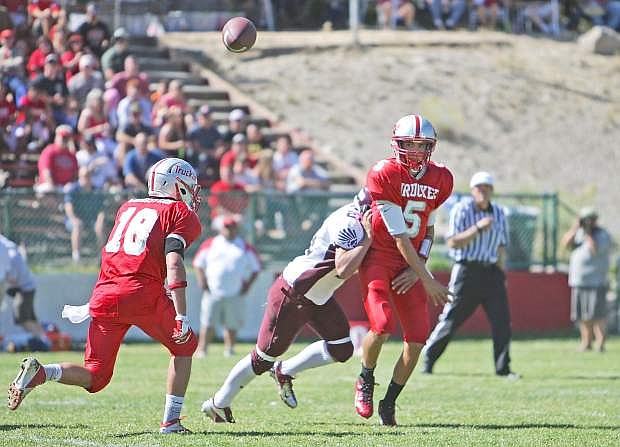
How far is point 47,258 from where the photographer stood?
15789 millimetres

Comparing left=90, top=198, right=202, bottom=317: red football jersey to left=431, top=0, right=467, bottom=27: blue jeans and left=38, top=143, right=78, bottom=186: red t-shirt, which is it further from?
left=431, top=0, right=467, bottom=27: blue jeans

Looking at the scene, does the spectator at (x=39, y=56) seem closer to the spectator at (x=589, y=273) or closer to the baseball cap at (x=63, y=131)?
the baseball cap at (x=63, y=131)

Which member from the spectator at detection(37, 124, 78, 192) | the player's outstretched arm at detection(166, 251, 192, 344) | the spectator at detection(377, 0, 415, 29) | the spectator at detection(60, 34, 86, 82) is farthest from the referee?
the spectator at detection(377, 0, 415, 29)

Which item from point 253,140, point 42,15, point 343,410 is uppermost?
point 42,15

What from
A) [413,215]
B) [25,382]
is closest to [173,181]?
[25,382]

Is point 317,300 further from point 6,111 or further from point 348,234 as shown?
point 6,111

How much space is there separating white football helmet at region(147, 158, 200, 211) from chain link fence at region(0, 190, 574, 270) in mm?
8324

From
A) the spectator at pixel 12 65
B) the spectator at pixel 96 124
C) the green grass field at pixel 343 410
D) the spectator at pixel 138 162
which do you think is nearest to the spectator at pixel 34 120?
the spectator at pixel 12 65

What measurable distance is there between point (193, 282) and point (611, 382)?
6554mm

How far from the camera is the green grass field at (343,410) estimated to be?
7223 millimetres

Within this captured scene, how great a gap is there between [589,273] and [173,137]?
19.3 ft

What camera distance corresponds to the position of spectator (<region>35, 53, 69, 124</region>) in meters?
17.6

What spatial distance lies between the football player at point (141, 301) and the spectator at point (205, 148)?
9.56 meters

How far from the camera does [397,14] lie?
26.7 metres
